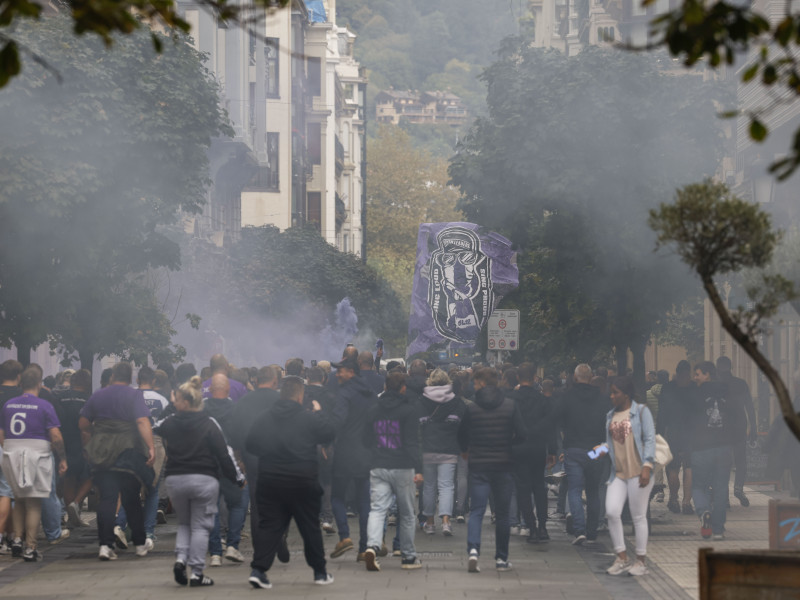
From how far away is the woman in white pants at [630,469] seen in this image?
38.5ft

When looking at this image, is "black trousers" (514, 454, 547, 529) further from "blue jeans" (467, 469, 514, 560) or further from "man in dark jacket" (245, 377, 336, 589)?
"man in dark jacket" (245, 377, 336, 589)

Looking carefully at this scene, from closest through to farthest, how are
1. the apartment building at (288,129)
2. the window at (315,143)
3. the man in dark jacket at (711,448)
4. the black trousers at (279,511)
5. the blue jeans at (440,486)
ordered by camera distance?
1. the black trousers at (279,511)
2. the man in dark jacket at (711,448)
3. the blue jeans at (440,486)
4. the apartment building at (288,129)
5. the window at (315,143)

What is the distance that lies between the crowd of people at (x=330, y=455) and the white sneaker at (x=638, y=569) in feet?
0.05

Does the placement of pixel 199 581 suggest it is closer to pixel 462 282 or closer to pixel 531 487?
pixel 531 487

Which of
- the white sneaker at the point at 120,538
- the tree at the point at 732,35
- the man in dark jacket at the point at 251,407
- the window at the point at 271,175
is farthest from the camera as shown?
the window at the point at 271,175

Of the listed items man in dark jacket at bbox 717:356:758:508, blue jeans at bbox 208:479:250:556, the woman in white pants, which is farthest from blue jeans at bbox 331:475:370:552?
man in dark jacket at bbox 717:356:758:508

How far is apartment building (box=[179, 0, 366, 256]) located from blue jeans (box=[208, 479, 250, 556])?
1271 cm

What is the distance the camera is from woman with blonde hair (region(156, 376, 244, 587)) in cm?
1072

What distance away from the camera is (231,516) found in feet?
41.0

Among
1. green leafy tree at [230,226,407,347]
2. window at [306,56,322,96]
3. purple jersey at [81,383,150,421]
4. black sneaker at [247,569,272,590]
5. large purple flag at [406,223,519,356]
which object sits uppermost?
window at [306,56,322,96]

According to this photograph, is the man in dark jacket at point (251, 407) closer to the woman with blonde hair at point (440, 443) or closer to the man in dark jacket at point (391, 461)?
the man in dark jacket at point (391, 461)

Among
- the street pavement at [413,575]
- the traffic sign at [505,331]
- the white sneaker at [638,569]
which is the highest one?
the traffic sign at [505,331]

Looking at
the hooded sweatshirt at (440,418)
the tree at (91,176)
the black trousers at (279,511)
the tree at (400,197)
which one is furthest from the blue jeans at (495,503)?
the tree at (400,197)

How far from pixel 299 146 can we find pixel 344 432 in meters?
65.8
